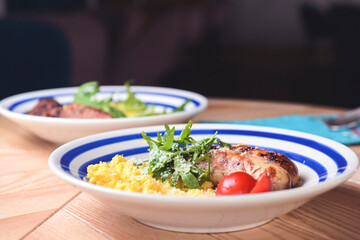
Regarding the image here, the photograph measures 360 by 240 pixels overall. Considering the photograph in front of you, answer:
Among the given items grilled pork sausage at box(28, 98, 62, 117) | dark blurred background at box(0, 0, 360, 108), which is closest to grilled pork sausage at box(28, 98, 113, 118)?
grilled pork sausage at box(28, 98, 62, 117)

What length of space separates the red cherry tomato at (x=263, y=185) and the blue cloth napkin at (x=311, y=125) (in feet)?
2.89

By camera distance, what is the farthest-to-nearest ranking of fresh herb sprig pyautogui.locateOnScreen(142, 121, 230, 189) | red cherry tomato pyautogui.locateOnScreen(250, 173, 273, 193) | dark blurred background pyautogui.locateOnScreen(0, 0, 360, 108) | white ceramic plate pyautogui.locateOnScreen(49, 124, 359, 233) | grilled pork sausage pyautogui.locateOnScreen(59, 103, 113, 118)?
dark blurred background pyautogui.locateOnScreen(0, 0, 360, 108), grilled pork sausage pyautogui.locateOnScreen(59, 103, 113, 118), fresh herb sprig pyautogui.locateOnScreen(142, 121, 230, 189), red cherry tomato pyautogui.locateOnScreen(250, 173, 273, 193), white ceramic plate pyautogui.locateOnScreen(49, 124, 359, 233)

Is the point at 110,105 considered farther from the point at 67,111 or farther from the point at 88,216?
the point at 88,216

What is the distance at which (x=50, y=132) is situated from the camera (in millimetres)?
1713

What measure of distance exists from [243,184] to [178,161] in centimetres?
21

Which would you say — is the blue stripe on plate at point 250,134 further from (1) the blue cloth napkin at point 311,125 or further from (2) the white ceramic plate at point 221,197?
(1) the blue cloth napkin at point 311,125

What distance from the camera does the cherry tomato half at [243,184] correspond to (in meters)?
1.00

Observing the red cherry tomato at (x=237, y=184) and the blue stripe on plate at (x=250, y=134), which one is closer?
the red cherry tomato at (x=237, y=184)

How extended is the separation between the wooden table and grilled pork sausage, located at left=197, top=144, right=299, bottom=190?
101 millimetres

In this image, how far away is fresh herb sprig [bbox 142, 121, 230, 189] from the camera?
112 cm

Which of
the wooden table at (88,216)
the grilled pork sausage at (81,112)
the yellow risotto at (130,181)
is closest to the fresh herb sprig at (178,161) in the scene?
the yellow risotto at (130,181)

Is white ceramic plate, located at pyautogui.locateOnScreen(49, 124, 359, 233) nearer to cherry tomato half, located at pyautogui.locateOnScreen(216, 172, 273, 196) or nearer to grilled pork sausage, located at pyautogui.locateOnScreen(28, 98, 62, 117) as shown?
cherry tomato half, located at pyautogui.locateOnScreen(216, 172, 273, 196)

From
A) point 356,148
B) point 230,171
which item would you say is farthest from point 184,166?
point 356,148

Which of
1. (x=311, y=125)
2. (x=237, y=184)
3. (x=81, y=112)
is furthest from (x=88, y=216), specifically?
(x=311, y=125)
